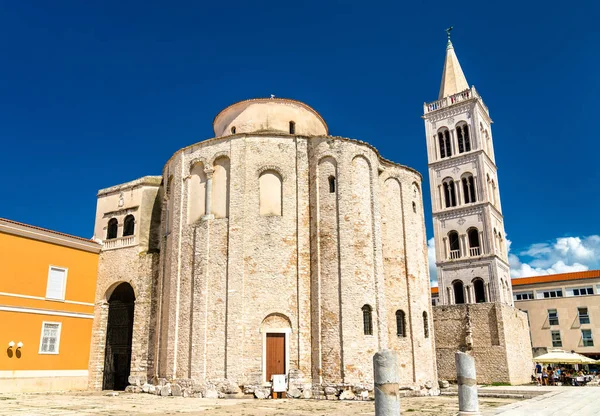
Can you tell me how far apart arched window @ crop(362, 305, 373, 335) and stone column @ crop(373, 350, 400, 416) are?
1209 cm

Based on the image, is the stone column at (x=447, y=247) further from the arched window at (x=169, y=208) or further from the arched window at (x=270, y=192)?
the arched window at (x=169, y=208)

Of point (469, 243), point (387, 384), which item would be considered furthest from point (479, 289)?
point (387, 384)

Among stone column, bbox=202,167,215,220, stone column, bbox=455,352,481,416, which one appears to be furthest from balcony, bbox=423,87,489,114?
stone column, bbox=455,352,481,416

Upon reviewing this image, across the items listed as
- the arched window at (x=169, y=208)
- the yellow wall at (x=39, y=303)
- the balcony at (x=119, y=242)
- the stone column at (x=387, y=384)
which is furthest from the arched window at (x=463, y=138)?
the stone column at (x=387, y=384)

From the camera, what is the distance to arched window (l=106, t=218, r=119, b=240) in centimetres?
2819

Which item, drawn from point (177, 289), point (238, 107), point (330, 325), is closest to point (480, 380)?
point (330, 325)

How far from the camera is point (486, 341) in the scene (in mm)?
32656

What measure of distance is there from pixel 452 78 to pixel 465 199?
12.3 meters

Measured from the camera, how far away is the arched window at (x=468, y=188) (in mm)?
42188

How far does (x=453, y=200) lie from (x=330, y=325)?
25.4m

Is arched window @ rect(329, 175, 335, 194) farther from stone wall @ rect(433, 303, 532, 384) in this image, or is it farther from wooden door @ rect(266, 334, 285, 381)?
stone wall @ rect(433, 303, 532, 384)

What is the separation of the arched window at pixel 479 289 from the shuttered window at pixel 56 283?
29238 millimetres

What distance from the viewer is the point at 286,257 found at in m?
22.4

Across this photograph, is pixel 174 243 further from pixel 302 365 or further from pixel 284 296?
pixel 302 365
